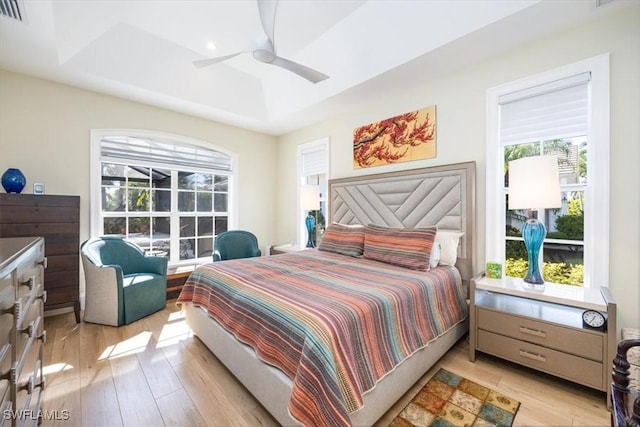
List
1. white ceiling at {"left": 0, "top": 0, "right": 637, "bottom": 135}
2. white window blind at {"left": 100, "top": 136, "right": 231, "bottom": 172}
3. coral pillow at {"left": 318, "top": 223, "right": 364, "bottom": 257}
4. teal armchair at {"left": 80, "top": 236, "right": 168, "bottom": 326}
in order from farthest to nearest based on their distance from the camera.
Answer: white window blind at {"left": 100, "top": 136, "right": 231, "bottom": 172} → coral pillow at {"left": 318, "top": 223, "right": 364, "bottom": 257} → teal armchair at {"left": 80, "top": 236, "right": 168, "bottom": 326} → white ceiling at {"left": 0, "top": 0, "right": 637, "bottom": 135}

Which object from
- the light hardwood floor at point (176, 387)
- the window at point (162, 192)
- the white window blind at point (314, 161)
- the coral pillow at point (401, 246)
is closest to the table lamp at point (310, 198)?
the white window blind at point (314, 161)

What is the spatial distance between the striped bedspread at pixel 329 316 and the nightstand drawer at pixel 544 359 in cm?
29

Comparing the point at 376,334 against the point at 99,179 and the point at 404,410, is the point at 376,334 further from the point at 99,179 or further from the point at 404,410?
the point at 99,179

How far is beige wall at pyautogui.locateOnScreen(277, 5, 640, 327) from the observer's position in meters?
1.92

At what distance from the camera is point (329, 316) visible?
1.36 metres

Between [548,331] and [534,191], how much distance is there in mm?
1008

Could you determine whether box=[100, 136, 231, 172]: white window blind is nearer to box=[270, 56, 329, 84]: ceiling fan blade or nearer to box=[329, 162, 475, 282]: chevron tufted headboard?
box=[329, 162, 475, 282]: chevron tufted headboard

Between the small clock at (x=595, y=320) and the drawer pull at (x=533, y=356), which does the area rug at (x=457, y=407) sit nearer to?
the drawer pull at (x=533, y=356)

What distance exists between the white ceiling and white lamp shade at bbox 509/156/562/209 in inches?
44.8

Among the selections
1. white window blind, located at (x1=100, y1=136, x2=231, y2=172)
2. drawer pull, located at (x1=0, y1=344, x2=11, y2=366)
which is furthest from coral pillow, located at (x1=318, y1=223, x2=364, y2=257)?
drawer pull, located at (x1=0, y1=344, x2=11, y2=366)

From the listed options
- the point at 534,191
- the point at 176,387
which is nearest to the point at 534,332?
the point at 534,191

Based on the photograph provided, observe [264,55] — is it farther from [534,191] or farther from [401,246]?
[534,191]

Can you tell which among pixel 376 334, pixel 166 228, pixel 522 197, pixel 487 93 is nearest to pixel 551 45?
pixel 487 93

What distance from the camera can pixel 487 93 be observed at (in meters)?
2.59
